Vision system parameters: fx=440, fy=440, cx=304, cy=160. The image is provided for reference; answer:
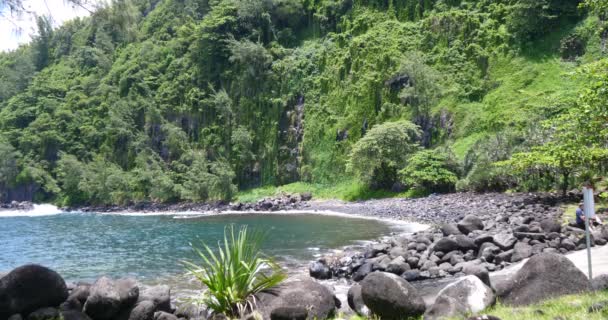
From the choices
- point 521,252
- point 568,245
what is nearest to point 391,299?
point 521,252

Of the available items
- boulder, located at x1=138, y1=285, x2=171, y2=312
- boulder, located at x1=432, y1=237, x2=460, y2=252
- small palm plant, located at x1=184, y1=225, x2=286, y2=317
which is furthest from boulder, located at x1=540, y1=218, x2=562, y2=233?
boulder, located at x1=138, y1=285, x2=171, y2=312

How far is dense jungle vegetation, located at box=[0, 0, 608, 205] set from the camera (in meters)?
33.6

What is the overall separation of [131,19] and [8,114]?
98418mm

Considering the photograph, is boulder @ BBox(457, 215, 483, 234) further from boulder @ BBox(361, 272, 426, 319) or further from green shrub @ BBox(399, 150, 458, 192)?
green shrub @ BBox(399, 150, 458, 192)

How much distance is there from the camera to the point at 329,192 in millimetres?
49875

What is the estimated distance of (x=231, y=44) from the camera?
222 feet

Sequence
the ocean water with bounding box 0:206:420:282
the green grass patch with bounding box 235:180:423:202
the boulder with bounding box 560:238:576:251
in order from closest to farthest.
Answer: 1. the boulder with bounding box 560:238:576:251
2. the ocean water with bounding box 0:206:420:282
3. the green grass patch with bounding box 235:180:423:202

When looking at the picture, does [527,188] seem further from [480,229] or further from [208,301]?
[208,301]

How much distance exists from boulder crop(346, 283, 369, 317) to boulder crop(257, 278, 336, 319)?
1.48ft

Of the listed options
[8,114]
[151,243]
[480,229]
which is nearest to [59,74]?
[8,114]

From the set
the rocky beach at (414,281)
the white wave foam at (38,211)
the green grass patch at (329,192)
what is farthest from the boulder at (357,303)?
the white wave foam at (38,211)

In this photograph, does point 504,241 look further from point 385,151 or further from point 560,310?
point 385,151

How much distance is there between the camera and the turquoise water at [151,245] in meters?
18.8

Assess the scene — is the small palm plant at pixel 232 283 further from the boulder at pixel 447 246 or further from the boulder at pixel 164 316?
the boulder at pixel 447 246
